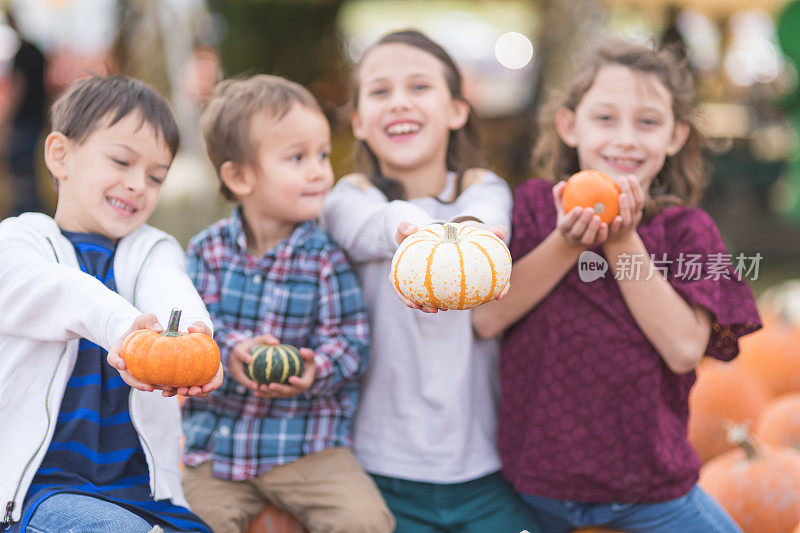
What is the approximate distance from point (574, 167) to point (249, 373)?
1.26 m

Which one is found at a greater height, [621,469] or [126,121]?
[126,121]

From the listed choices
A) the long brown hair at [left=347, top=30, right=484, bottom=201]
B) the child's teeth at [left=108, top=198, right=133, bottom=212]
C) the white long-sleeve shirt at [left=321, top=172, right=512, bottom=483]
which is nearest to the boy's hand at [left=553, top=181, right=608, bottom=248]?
the white long-sleeve shirt at [left=321, top=172, right=512, bottom=483]

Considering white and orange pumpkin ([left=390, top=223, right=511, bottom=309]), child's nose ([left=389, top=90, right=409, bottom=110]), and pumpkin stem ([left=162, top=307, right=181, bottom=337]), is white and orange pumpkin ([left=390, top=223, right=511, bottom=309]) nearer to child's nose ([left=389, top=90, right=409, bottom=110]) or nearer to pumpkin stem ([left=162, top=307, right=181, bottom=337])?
pumpkin stem ([left=162, top=307, right=181, bottom=337])

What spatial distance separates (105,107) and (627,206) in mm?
1407

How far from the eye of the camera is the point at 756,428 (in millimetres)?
3809

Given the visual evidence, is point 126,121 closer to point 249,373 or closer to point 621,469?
point 249,373

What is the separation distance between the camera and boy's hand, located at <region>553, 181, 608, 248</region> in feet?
7.27

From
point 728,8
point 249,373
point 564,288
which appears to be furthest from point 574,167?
point 728,8

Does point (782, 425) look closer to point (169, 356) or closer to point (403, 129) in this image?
point (403, 129)

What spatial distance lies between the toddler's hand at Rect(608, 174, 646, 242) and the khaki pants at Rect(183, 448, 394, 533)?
1.04m

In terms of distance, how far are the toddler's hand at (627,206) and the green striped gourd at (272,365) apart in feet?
3.10

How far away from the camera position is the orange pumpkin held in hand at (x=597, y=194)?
221cm

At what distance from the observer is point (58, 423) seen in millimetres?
2203

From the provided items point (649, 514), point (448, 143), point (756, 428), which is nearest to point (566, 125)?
point (448, 143)
